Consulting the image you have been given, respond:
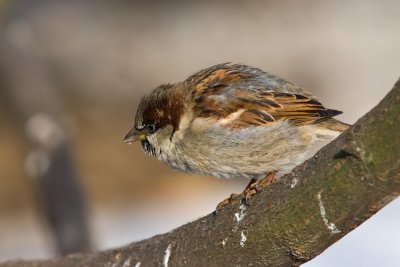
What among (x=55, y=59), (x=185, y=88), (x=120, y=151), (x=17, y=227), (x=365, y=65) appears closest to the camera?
(x=185, y=88)

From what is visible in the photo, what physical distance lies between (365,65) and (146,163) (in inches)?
150

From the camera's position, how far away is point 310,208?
2.87 metres

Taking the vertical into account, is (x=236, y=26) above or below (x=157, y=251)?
below

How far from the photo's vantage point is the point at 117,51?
36.1 ft

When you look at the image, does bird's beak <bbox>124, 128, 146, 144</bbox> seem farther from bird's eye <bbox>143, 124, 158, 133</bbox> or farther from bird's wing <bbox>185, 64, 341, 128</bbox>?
bird's wing <bbox>185, 64, 341, 128</bbox>

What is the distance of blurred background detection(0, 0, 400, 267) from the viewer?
6877 millimetres

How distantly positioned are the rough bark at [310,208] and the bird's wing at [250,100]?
72cm

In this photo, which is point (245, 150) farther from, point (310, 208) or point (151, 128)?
point (310, 208)

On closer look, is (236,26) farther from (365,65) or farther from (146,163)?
(146,163)

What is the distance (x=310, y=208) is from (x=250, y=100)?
4.65 feet

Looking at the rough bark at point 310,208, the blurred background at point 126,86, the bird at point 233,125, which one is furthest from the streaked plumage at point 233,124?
the blurred background at point 126,86

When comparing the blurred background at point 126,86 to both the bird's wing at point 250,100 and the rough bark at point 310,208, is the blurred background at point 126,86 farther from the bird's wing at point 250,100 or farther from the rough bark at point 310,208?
the rough bark at point 310,208

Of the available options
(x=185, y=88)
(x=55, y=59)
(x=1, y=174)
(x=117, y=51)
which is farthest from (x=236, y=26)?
(x=185, y=88)

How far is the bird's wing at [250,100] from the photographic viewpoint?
165 inches
